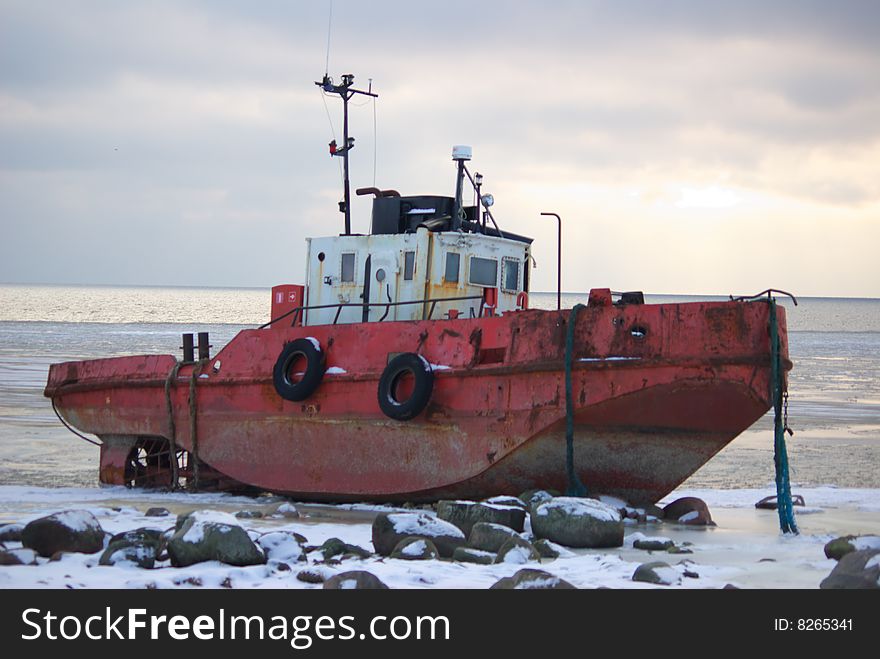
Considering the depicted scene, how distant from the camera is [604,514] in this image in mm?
7656

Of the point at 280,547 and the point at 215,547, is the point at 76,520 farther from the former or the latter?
the point at 280,547

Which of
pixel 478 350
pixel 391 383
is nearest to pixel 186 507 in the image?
pixel 391 383

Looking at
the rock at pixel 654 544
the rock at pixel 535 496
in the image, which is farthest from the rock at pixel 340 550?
the rock at pixel 535 496

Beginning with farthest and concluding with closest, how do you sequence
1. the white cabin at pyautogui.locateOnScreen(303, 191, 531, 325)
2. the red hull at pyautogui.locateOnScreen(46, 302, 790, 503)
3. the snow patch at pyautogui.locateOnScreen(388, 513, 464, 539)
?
the white cabin at pyautogui.locateOnScreen(303, 191, 531, 325) < the red hull at pyautogui.locateOnScreen(46, 302, 790, 503) < the snow patch at pyautogui.locateOnScreen(388, 513, 464, 539)

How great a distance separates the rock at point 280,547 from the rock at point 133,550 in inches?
23.8

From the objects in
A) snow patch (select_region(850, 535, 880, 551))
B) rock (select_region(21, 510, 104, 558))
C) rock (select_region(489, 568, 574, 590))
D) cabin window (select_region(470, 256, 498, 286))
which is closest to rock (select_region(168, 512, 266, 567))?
rock (select_region(21, 510, 104, 558))

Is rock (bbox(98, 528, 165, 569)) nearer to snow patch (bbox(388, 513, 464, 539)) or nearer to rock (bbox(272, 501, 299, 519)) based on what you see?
snow patch (bbox(388, 513, 464, 539))

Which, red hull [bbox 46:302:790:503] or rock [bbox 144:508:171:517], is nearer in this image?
red hull [bbox 46:302:790:503]

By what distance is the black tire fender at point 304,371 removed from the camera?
10492mm

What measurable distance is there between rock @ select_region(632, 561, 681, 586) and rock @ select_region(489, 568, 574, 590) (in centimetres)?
75

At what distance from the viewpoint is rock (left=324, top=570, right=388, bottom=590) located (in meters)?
5.64

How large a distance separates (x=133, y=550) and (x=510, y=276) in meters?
5.58

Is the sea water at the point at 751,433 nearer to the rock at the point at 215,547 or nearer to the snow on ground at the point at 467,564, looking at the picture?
the snow on ground at the point at 467,564
